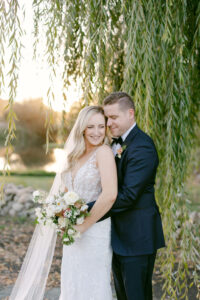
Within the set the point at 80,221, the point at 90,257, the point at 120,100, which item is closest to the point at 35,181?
the point at 90,257

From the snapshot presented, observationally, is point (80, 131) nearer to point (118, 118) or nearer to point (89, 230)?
point (118, 118)

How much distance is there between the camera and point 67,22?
269 cm

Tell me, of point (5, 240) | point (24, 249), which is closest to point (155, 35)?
point (24, 249)

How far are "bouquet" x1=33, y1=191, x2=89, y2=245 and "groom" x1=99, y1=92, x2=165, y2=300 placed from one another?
9.2 inches

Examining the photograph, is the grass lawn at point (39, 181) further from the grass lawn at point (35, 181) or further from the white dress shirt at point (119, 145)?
the white dress shirt at point (119, 145)

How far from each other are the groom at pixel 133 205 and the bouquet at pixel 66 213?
0.76 feet

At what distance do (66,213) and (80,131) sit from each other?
58 cm

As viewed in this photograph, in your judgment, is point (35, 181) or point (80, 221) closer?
point (80, 221)

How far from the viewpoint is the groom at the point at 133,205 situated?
212 centimetres

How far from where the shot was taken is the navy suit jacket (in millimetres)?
2105

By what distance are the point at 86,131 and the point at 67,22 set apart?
94 cm

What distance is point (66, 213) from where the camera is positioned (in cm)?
201

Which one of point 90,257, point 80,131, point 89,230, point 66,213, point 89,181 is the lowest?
point 90,257

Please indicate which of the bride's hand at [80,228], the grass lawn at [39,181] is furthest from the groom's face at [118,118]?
the grass lawn at [39,181]
